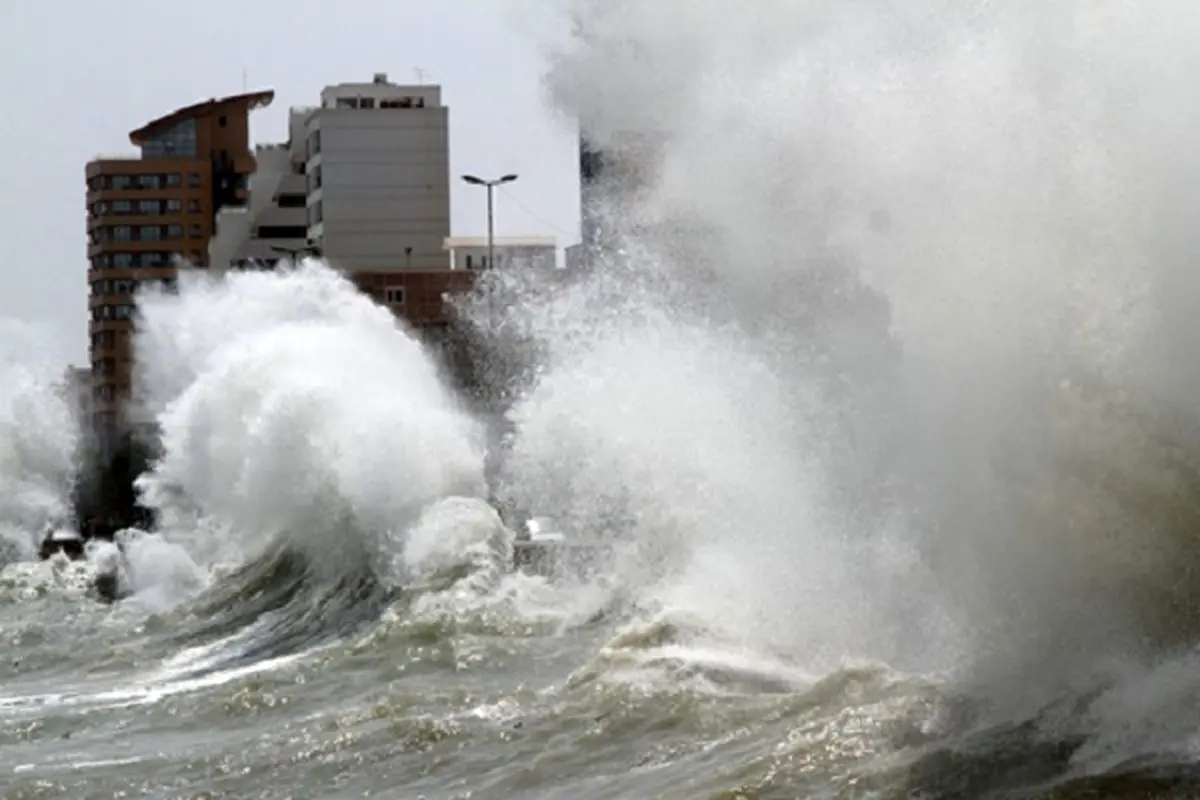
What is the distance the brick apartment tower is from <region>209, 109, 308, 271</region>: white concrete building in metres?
5.52

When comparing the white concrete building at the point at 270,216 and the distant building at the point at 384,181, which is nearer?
the distant building at the point at 384,181

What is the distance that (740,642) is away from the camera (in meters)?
17.0

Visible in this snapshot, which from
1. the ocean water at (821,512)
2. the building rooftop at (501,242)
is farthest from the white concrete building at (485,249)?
the ocean water at (821,512)

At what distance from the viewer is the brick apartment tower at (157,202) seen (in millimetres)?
108750

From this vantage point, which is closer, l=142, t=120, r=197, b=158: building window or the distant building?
the distant building

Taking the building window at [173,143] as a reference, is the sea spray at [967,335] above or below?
below

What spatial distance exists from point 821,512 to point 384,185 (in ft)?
251

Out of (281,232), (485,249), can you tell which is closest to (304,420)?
(485,249)

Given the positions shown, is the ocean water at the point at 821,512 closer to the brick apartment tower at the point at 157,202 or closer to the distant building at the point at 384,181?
the distant building at the point at 384,181

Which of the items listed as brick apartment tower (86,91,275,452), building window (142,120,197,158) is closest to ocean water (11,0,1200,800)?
brick apartment tower (86,91,275,452)

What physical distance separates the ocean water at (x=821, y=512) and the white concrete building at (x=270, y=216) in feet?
243

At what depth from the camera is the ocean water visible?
1216cm

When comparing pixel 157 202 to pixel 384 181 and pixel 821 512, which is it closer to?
pixel 384 181

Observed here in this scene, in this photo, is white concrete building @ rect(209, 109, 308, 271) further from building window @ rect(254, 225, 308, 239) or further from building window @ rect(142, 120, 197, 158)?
building window @ rect(142, 120, 197, 158)
